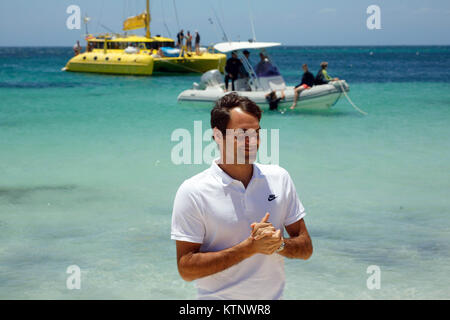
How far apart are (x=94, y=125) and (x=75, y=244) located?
32.0 feet

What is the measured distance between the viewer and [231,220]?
1.71m

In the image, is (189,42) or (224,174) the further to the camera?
(189,42)

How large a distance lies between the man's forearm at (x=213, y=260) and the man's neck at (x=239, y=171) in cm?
22

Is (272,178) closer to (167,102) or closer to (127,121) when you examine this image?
(127,121)

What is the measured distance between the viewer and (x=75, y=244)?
5375mm

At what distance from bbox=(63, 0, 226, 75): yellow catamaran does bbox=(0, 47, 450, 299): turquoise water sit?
59.2 ft

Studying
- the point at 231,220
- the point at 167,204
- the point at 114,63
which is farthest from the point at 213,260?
the point at 114,63

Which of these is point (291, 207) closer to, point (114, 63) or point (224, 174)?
point (224, 174)

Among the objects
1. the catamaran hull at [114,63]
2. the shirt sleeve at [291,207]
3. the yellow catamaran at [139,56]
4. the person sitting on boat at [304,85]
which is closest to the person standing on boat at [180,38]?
the yellow catamaran at [139,56]

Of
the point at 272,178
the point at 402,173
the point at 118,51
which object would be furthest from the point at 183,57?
the point at 272,178

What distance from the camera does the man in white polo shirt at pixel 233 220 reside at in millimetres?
1680

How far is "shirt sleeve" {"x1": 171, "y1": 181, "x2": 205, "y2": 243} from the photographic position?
5.56 ft

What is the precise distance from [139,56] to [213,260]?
109 ft

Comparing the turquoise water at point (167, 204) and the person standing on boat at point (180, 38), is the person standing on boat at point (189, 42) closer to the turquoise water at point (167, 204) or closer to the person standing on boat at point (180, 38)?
the person standing on boat at point (180, 38)
